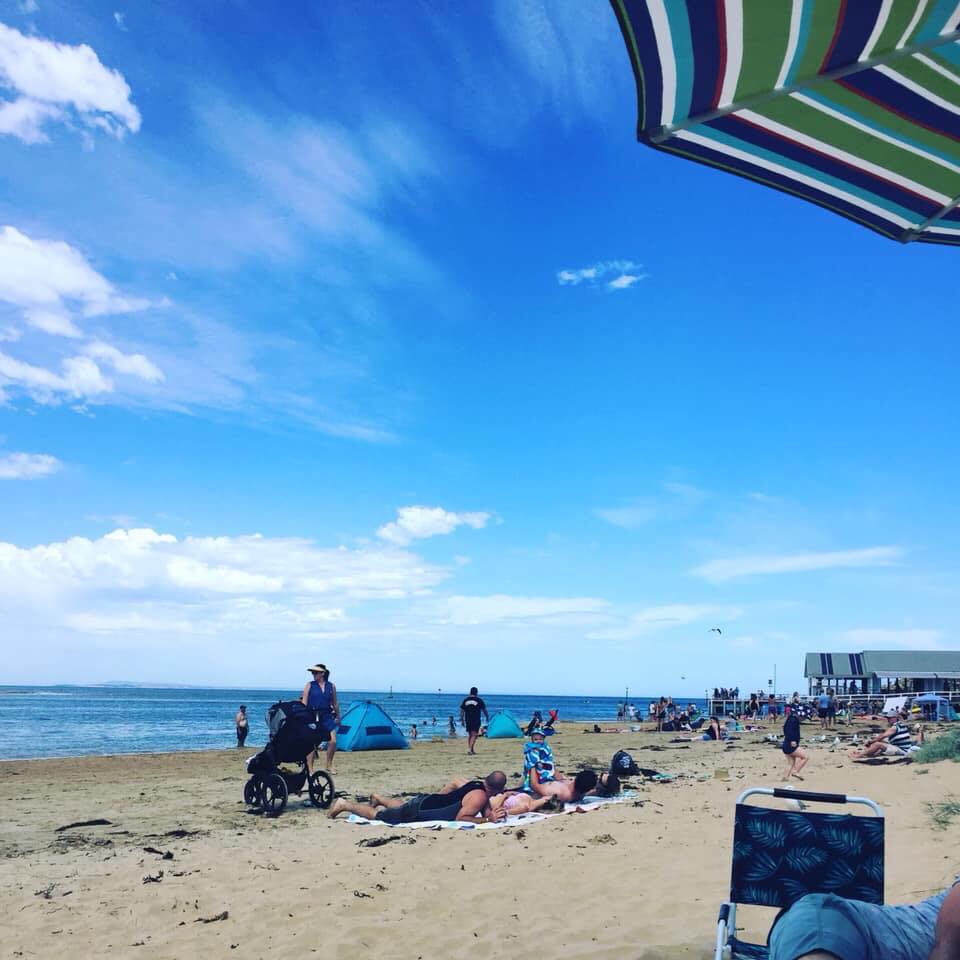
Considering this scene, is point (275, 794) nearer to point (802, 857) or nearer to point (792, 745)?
point (802, 857)

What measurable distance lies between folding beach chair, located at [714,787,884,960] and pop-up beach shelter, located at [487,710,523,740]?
2098 centimetres

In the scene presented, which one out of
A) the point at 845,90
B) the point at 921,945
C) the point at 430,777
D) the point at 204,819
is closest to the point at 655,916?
the point at 921,945

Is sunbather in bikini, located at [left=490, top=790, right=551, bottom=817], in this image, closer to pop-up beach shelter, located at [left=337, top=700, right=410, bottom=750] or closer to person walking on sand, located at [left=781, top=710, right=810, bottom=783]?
person walking on sand, located at [left=781, top=710, right=810, bottom=783]

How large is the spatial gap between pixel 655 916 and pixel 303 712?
4.84 m

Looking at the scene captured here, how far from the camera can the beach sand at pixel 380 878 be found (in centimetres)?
470

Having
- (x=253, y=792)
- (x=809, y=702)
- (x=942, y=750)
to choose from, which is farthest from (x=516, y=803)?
(x=809, y=702)

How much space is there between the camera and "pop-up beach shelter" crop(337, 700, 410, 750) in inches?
720

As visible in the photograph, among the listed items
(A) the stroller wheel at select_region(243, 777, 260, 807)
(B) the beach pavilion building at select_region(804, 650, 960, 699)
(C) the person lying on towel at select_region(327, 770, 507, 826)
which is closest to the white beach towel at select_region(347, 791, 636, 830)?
(C) the person lying on towel at select_region(327, 770, 507, 826)

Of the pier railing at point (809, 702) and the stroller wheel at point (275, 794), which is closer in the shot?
the stroller wheel at point (275, 794)

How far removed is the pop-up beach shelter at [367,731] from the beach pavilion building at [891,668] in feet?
123

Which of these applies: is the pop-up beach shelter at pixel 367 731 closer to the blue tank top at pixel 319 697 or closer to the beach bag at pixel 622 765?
the blue tank top at pixel 319 697

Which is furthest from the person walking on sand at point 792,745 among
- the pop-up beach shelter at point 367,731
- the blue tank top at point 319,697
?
the pop-up beach shelter at point 367,731

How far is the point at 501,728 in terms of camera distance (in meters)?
24.7

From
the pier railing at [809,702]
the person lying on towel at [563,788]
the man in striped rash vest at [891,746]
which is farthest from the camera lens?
the pier railing at [809,702]
